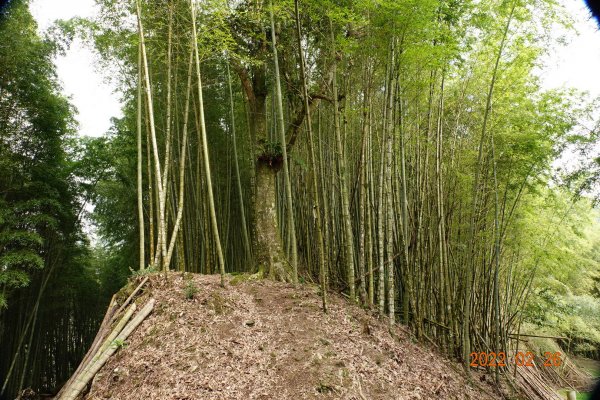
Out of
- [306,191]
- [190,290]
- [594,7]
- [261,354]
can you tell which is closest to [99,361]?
[190,290]

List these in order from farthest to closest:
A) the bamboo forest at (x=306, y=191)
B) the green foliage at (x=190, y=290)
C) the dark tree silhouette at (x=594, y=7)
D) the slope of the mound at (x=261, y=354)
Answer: the green foliage at (x=190, y=290) → the bamboo forest at (x=306, y=191) → the slope of the mound at (x=261, y=354) → the dark tree silhouette at (x=594, y=7)

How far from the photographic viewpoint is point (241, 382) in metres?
2.89

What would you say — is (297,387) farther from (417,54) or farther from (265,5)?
(265,5)

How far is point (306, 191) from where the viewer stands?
21.8ft

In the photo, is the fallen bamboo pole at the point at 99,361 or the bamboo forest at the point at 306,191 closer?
the fallen bamboo pole at the point at 99,361

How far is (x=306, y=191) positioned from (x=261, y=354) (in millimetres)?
3778

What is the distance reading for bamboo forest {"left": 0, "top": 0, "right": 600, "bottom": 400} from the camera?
338 cm

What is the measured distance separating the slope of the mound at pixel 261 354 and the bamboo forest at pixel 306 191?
0.06ft

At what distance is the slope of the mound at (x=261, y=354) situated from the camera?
286 cm

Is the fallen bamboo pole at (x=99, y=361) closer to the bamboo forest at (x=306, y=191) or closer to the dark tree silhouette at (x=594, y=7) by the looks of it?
the bamboo forest at (x=306, y=191)

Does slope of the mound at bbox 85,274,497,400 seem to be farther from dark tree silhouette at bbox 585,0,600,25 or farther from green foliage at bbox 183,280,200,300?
dark tree silhouette at bbox 585,0,600,25


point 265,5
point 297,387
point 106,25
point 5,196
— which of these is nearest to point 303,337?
point 297,387

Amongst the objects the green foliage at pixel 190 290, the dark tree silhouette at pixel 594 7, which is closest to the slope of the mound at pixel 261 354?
the green foliage at pixel 190 290

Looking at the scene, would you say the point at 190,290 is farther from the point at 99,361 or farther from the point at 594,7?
the point at 594,7
